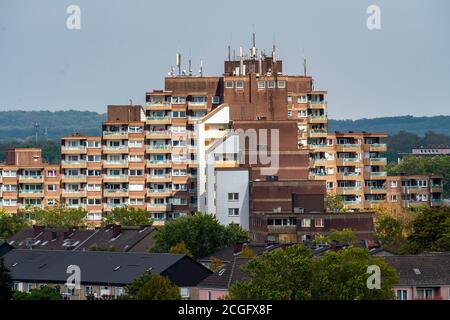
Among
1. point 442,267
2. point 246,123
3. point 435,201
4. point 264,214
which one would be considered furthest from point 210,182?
point 442,267

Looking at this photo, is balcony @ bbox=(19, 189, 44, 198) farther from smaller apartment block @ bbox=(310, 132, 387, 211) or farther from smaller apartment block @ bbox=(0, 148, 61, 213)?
smaller apartment block @ bbox=(310, 132, 387, 211)

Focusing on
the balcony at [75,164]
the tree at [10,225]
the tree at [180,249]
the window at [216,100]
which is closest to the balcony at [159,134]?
the window at [216,100]

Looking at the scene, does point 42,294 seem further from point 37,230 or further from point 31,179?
point 31,179

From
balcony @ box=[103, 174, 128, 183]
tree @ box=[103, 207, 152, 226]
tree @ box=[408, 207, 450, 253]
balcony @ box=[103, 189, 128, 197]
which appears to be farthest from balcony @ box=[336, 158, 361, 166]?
tree @ box=[408, 207, 450, 253]

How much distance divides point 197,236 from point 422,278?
104ft

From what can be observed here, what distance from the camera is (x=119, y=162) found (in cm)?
15950

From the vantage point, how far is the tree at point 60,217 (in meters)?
143

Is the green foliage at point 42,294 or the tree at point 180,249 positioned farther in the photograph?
the tree at point 180,249

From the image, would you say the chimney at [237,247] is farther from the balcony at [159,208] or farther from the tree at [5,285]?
the balcony at [159,208]

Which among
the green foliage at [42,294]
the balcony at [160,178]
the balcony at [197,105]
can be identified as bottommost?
the green foliage at [42,294]

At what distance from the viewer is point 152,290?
72.1 m

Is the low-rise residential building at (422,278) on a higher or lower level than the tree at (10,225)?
lower

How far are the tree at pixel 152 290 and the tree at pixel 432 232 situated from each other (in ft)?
69.8

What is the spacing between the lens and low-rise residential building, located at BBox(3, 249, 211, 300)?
3406 inches
